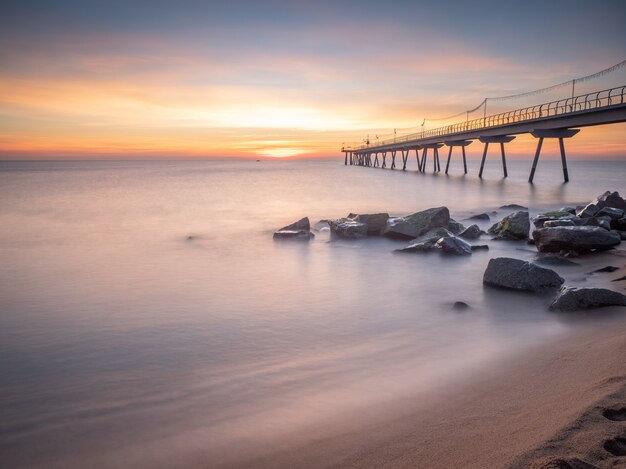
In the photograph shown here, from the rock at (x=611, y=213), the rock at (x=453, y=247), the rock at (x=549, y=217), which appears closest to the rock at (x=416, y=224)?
the rock at (x=453, y=247)

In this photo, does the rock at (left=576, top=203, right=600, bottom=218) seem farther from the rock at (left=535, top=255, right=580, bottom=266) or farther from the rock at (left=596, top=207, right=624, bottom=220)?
the rock at (left=535, top=255, right=580, bottom=266)

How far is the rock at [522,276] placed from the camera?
6.40 m

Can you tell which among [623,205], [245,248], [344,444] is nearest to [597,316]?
[344,444]

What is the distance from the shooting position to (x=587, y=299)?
17.6 feet

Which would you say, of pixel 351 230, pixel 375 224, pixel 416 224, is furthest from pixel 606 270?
pixel 351 230

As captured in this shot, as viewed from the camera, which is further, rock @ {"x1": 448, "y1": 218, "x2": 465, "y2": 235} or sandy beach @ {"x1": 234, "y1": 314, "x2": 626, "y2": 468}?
rock @ {"x1": 448, "y1": 218, "x2": 465, "y2": 235}

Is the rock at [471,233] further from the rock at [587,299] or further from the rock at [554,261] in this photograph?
the rock at [587,299]

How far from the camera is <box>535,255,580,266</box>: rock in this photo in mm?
8234

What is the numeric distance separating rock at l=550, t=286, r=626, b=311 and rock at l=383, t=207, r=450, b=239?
6.75 meters

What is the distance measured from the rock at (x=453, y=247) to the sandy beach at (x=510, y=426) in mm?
5833

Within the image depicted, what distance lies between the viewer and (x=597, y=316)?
5102 millimetres

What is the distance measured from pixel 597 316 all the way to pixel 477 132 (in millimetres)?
46170

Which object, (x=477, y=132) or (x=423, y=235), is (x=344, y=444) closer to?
(x=423, y=235)

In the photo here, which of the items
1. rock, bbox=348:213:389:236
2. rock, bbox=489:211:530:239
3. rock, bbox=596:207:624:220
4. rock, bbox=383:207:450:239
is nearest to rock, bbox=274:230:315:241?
rock, bbox=348:213:389:236
